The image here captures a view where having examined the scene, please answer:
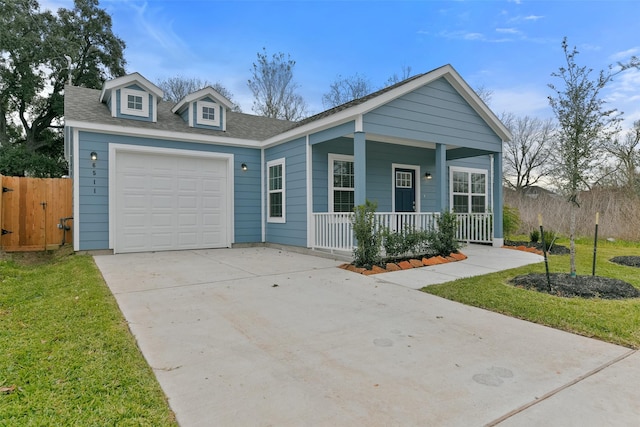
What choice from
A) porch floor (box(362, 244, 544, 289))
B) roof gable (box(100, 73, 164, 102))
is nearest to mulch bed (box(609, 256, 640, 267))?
porch floor (box(362, 244, 544, 289))

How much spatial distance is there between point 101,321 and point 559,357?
13.0 ft

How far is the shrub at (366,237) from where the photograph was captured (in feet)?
20.3

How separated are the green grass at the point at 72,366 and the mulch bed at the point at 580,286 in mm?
4740

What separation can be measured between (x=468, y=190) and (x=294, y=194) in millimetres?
6257

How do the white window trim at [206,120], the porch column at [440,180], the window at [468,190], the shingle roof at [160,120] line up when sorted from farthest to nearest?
the window at [468,190] → the white window trim at [206,120] → the shingle roof at [160,120] → the porch column at [440,180]

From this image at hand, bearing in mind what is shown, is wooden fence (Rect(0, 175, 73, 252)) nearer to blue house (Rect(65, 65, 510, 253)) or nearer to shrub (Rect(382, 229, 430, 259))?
blue house (Rect(65, 65, 510, 253))

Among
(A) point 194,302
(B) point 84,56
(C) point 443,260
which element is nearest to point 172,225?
(A) point 194,302

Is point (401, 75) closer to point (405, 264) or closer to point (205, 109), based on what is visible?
point (205, 109)

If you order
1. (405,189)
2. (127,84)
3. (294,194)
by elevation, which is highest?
(127,84)

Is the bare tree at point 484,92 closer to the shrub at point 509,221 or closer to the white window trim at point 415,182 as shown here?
the shrub at point 509,221

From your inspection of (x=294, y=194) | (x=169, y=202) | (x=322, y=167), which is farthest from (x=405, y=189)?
(x=169, y=202)

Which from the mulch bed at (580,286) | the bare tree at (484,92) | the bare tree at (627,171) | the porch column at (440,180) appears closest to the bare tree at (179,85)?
the bare tree at (484,92)

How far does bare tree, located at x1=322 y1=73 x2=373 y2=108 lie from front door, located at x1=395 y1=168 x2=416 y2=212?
12669 millimetres

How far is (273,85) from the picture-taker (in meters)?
19.8
